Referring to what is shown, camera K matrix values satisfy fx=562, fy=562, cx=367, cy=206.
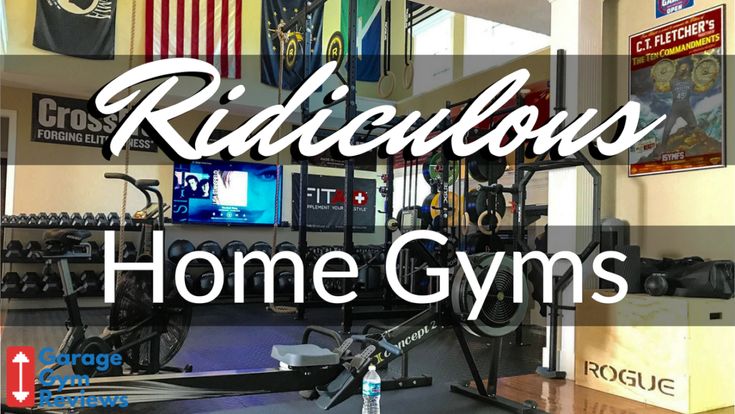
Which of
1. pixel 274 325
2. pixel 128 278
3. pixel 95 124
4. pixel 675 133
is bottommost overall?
pixel 274 325

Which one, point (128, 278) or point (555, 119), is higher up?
point (555, 119)

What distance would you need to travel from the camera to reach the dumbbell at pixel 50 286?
6254mm

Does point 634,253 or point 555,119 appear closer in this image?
point 634,253

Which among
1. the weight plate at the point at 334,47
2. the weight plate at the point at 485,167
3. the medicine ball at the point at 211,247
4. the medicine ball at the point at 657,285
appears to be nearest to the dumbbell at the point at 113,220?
the medicine ball at the point at 211,247

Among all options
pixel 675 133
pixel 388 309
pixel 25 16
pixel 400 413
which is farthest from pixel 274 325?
pixel 25 16

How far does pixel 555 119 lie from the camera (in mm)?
3699

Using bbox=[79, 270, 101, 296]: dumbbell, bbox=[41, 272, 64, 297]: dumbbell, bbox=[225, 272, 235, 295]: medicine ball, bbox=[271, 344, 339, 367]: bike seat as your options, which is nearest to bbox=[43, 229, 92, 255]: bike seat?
bbox=[271, 344, 339, 367]: bike seat

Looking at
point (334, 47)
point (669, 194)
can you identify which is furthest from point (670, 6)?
point (334, 47)

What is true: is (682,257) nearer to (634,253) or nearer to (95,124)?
(634,253)

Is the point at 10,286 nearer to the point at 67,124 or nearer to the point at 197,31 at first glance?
the point at 67,124

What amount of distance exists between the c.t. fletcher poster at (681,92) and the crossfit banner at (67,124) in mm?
5840

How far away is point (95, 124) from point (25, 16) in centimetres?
153

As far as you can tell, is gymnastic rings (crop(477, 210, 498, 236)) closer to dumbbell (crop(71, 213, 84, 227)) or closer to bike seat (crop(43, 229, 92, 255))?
bike seat (crop(43, 229, 92, 255))

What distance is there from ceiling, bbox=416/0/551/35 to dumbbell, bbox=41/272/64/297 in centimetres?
502
